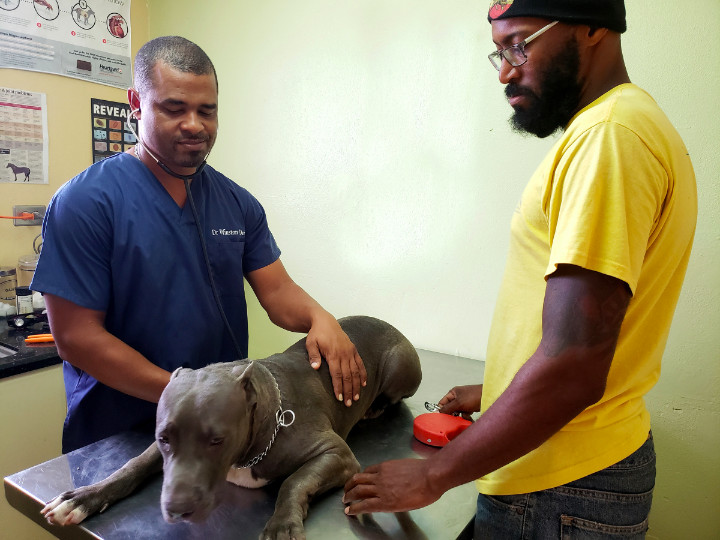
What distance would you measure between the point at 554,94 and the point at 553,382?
509 mm

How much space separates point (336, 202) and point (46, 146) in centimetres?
143

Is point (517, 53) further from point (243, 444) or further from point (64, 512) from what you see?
point (64, 512)

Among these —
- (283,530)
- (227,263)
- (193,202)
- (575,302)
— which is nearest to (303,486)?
(283,530)

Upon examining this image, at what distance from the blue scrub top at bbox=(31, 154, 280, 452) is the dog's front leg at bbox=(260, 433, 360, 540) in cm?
56

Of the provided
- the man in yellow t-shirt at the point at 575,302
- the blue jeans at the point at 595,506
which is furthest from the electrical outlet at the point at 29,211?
the blue jeans at the point at 595,506

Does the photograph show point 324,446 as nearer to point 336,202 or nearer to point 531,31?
point 531,31

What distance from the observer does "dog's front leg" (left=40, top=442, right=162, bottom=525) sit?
38.5 inches

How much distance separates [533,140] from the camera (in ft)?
6.17

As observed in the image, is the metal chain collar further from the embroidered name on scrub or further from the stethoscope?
the embroidered name on scrub

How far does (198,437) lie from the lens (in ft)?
3.07

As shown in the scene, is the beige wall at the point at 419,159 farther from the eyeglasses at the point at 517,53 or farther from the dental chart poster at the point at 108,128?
the eyeglasses at the point at 517,53

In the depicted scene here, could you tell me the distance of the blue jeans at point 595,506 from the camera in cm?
92

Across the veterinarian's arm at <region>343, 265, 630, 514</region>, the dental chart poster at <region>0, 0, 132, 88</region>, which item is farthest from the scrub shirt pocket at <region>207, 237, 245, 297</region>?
the dental chart poster at <region>0, 0, 132, 88</region>

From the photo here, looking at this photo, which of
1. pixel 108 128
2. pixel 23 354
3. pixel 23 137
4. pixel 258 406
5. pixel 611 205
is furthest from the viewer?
pixel 108 128
